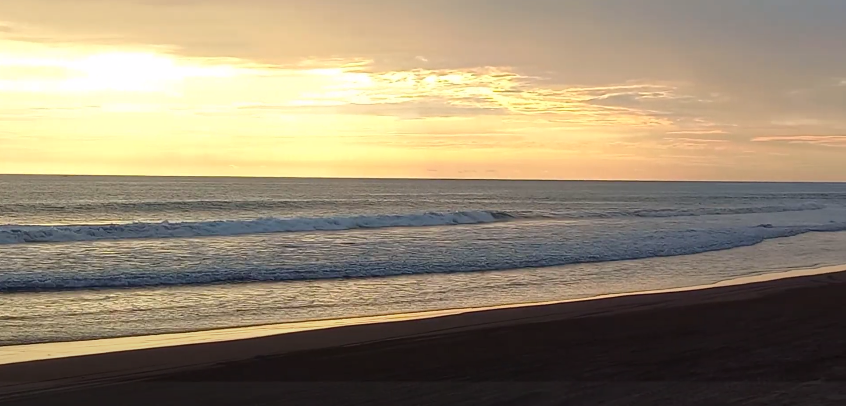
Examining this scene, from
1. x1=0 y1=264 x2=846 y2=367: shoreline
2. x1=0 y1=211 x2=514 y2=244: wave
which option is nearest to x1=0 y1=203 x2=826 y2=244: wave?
x1=0 y1=211 x2=514 y2=244: wave

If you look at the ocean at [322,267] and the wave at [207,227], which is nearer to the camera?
the ocean at [322,267]

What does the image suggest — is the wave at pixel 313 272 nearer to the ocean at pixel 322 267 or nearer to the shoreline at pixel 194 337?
the ocean at pixel 322 267

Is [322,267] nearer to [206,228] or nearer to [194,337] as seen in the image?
[194,337]

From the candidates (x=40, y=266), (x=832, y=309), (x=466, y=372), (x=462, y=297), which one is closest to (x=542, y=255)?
(x=462, y=297)

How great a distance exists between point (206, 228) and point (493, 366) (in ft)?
77.6

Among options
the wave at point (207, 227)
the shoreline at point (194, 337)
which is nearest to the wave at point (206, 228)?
the wave at point (207, 227)

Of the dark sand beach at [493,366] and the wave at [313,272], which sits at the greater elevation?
the dark sand beach at [493,366]

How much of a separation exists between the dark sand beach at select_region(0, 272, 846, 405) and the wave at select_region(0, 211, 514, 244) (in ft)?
59.2

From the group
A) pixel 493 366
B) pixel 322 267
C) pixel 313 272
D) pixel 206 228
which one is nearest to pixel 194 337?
pixel 493 366

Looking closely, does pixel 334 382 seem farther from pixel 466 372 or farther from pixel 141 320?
pixel 141 320

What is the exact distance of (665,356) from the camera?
8055 mm

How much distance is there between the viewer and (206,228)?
29469 mm

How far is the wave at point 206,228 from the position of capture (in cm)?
2484

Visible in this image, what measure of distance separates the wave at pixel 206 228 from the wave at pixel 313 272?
394 inches
